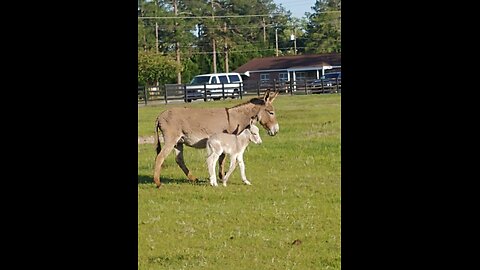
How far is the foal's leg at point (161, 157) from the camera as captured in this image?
149 inches

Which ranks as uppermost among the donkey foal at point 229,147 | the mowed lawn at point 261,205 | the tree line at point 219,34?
the tree line at point 219,34

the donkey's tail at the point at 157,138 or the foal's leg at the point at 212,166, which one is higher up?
the donkey's tail at the point at 157,138

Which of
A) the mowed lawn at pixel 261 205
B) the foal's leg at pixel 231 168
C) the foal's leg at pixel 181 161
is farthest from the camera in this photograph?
the foal's leg at pixel 181 161

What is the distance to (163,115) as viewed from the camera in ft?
13.0

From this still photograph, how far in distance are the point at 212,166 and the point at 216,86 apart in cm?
173

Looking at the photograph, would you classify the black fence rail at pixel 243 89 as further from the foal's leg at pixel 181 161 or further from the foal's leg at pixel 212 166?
the foal's leg at pixel 212 166

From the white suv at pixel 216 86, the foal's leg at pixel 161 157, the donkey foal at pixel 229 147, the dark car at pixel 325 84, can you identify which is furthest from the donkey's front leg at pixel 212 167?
the white suv at pixel 216 86

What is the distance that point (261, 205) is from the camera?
10.6 ft

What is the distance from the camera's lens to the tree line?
331cm

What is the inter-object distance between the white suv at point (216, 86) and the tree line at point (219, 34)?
5.5 inches

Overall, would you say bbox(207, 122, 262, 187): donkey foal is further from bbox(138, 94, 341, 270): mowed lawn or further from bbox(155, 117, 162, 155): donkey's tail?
bbox(155, 117, 162, 155): donkey's tail

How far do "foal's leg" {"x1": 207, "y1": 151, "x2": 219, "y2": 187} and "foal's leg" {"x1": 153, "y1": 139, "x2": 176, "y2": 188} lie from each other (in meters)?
0.27
